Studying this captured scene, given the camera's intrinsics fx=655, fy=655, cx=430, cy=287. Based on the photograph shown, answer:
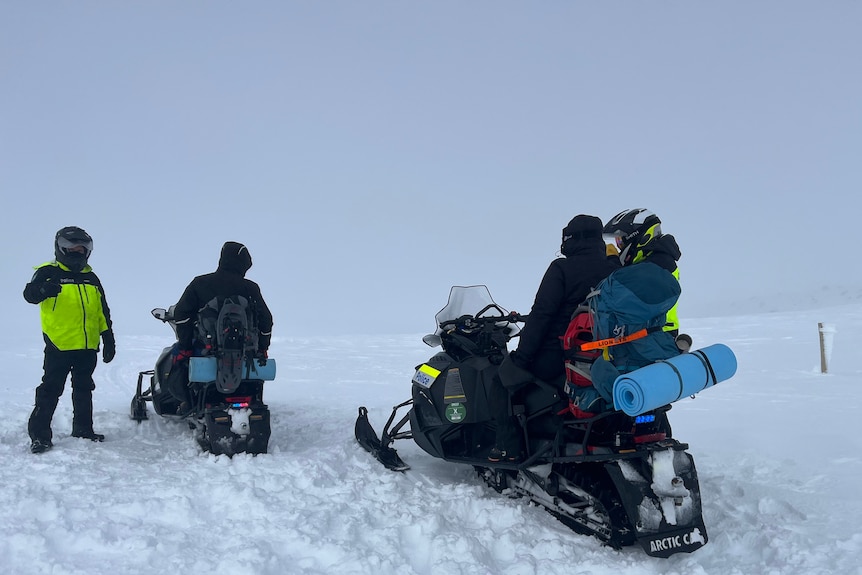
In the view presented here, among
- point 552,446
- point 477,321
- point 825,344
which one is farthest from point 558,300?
point 825,344

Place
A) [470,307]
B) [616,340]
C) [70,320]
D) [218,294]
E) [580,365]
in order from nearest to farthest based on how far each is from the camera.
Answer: [616,340], [580,365], [470,307], [70,320], [218,294]

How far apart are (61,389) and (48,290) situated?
0.86 meters

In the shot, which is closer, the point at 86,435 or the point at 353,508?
the point at 353,508

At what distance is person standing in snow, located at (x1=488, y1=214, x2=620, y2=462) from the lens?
415 cm

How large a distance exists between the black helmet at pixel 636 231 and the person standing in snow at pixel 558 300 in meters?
0.14

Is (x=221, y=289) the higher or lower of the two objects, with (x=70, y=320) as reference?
higher

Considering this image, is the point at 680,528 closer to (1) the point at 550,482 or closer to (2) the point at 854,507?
(1) the point at 550,482

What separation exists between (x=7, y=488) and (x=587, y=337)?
A: 3531 mm

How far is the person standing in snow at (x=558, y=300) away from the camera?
415 centimetres

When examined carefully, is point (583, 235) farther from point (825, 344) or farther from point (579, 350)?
point (825, 344)

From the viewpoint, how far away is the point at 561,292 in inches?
163

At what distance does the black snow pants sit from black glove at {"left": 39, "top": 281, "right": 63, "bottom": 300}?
0.46m

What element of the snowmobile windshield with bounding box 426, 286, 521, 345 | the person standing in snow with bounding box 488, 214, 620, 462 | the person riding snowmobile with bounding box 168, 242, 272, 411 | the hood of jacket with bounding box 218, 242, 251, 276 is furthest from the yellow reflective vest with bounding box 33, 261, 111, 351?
the person standing in snow with bounding box 488, 214, 620, 462

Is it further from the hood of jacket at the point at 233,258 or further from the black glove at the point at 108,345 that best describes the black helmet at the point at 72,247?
the hood of jacket at the point at 233,258
